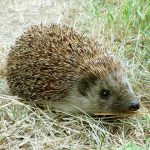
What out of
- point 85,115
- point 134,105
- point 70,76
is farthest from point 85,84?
point 134,105

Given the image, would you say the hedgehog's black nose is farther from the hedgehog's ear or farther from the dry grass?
the hedgehog's ear

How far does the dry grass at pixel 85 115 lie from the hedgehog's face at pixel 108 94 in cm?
15

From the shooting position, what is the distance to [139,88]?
5363mm

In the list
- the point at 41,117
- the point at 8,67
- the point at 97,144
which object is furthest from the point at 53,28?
the point at 97,144

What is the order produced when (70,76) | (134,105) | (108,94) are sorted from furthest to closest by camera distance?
1. (70,76)
2. (108,94)
3. (134,105)

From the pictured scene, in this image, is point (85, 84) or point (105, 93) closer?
point (105, 93)

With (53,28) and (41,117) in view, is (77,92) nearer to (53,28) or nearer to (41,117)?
(41,117)

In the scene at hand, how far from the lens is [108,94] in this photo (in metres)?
4.68

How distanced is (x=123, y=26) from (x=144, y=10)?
1.05 feet

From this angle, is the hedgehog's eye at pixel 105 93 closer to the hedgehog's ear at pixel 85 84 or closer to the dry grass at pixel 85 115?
the hedgehog's ear at pixel 85 84

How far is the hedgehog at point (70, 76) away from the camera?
4676mm

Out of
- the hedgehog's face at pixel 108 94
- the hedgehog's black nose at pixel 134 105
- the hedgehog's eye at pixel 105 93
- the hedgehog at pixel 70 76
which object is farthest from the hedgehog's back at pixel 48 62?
Result: the hedgehog's black nose at pixel 134 105

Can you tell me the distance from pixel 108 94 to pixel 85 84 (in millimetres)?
255

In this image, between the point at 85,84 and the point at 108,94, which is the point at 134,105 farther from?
the point at 85,84
